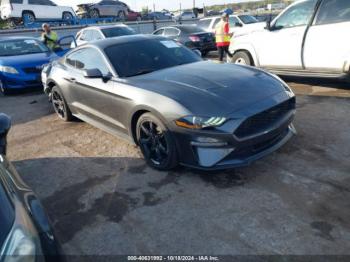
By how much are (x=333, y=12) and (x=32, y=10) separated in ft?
67.2

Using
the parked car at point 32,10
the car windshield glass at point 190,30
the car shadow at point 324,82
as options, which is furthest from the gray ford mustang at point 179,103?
the parked car at point 32,10

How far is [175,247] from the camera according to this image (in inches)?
108

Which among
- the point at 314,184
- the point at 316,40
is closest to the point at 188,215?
the point at 314,184

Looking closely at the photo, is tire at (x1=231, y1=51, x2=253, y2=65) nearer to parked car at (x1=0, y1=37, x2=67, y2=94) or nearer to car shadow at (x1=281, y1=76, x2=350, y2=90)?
car shadow at (x1=281, y1=76, x2=350, y2=90)

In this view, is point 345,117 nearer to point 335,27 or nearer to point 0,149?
point 335,27

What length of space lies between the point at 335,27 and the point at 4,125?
5766 mm

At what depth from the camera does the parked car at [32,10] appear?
20734mm

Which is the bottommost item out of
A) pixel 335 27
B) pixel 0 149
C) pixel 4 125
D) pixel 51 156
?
pixel 51 156

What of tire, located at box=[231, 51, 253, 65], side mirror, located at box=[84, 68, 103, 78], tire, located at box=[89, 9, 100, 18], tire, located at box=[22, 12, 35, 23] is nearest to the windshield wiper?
side mirror, located at box=[84, 68, 103, 78]

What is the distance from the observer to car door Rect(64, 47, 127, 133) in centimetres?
440

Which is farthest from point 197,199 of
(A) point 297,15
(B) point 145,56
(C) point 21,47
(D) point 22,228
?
(C) point 21,47

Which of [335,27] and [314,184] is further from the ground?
[335,27]

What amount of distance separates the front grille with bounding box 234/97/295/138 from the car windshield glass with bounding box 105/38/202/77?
1.66 metres

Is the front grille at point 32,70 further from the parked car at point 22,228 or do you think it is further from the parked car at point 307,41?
the parked car at point 22,228
